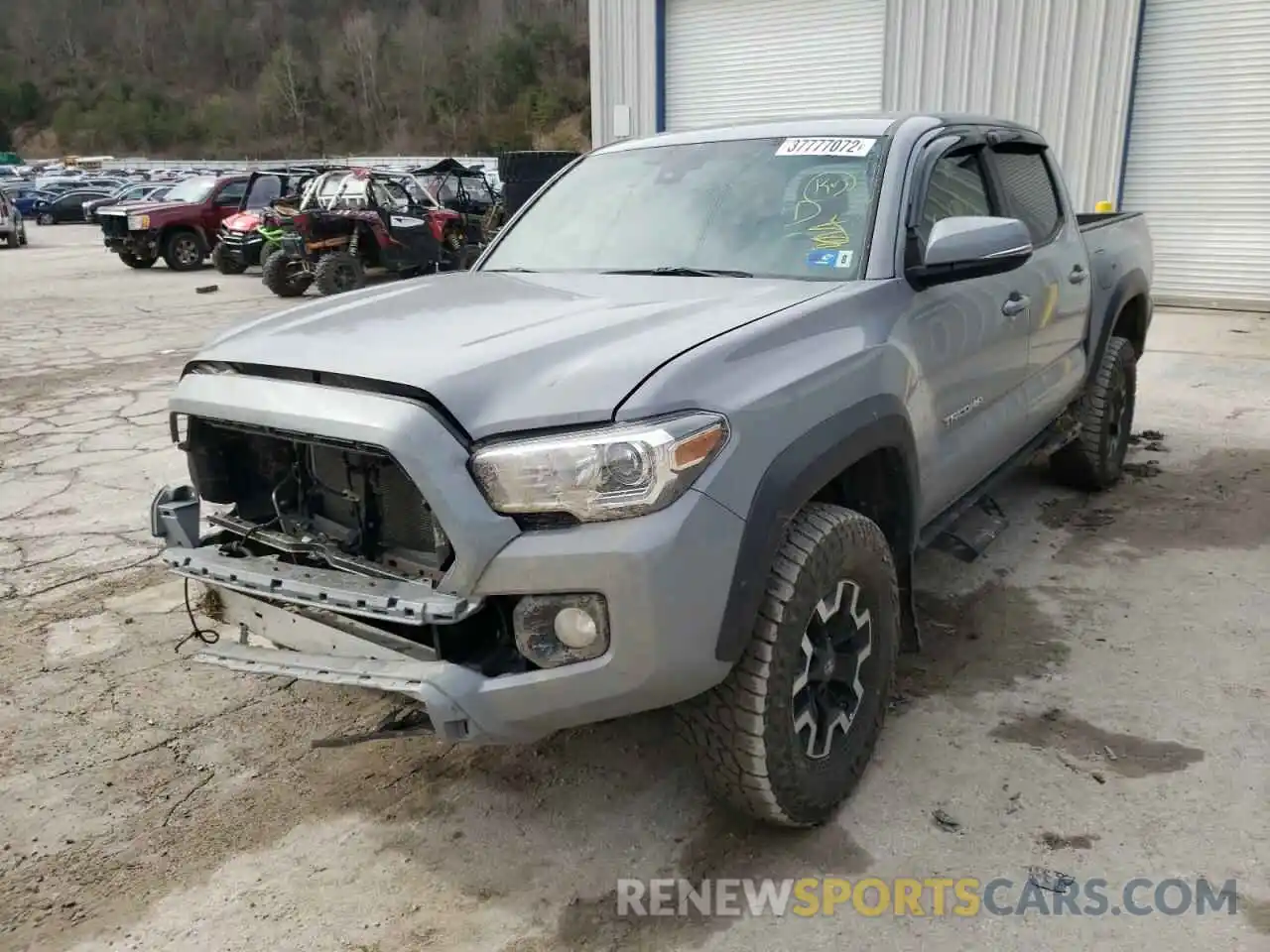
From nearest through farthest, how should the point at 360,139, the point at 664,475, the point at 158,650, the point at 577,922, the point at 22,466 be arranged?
the point at 664,475 < the point at 577,922 < the point at 158,650 < the point at 22,466 < the point at 360,139

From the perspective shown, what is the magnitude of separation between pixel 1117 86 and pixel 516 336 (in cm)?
1193

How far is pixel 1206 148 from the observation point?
1177 cm

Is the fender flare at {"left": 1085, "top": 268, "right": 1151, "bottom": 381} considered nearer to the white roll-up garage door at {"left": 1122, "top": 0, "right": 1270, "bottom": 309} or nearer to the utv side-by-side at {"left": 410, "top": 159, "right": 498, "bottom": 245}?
the white roll-up garage door at {"left": 1122, "top": 0, "right": 1270, "bottom": 309}

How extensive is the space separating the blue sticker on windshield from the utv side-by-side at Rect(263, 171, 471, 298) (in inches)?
450

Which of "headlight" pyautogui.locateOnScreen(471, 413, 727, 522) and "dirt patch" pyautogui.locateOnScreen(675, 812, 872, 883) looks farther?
"dirt patch" pyautogui.locateOnScreen(675, 812, 872, 883)

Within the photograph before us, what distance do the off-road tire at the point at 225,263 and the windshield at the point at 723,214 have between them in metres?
14.9

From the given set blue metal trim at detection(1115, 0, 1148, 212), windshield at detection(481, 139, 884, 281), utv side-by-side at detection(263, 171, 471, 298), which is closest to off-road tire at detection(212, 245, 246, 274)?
utv side-by-side at detection(263, 171, 471, 298)

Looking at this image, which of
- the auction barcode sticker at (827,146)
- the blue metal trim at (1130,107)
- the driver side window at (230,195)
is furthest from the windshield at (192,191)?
the auction barcode sticker at (827,146)

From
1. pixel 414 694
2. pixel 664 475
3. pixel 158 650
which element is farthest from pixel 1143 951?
pixel 158 650

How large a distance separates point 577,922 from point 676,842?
37cm

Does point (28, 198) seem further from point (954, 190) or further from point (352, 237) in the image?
point (954, 190)

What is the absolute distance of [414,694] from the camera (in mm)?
2092

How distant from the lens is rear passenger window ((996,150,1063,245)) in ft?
13.1

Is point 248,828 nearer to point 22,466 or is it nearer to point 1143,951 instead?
point 1143,951
